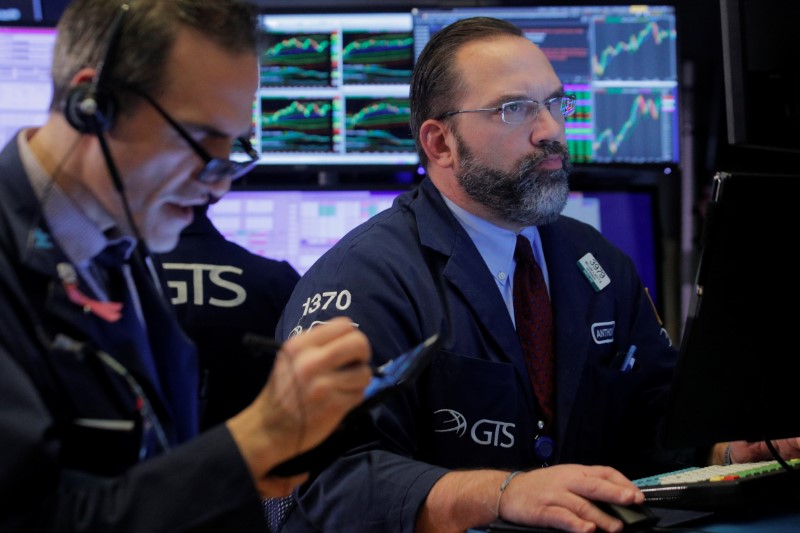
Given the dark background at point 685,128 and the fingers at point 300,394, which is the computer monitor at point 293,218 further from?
the fingers at point 300,394

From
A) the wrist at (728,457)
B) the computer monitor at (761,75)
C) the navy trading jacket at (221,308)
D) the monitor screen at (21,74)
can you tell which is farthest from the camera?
the monitor screen at (21,74)

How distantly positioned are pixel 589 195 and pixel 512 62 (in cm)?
113

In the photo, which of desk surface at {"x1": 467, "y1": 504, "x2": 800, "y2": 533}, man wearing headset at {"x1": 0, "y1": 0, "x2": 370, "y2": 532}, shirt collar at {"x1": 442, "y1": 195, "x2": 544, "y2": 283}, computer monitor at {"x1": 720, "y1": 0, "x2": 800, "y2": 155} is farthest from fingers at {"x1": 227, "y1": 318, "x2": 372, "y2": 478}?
shirt collar at {"x1": 442, "y1": 195, "x2": 544, "y2": 283}

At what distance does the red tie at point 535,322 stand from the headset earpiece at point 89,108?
94cm

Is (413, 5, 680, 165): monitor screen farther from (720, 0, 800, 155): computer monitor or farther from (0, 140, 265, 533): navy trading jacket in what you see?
(0, 140, 265, 533): navy trading jacket

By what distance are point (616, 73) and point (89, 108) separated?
229cm

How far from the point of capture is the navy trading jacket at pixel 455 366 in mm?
1497

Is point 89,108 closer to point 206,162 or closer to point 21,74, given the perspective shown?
point 206,162

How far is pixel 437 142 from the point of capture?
2016 millimetres

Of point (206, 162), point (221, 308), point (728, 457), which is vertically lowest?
point (728, 457)

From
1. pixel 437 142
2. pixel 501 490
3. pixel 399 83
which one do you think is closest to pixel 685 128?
pixel 399 83

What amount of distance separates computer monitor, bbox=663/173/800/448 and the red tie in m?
0.45

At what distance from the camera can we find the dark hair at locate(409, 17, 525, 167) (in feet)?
6.48

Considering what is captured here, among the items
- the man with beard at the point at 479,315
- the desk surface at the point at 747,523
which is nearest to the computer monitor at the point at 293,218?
the man with beard at the point at 479,315
